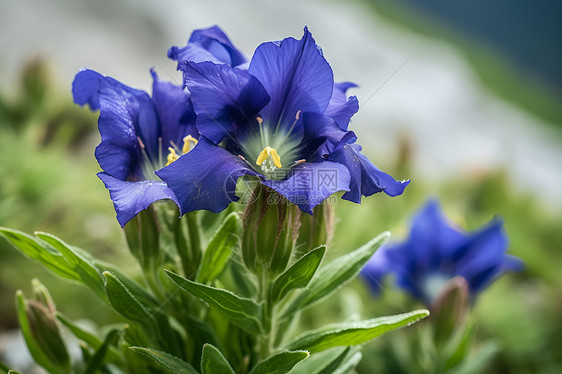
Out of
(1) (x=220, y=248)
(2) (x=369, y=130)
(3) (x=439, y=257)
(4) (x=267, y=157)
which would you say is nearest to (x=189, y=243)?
(1) (x=220, y=248)

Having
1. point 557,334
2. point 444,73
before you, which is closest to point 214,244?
point 557,334

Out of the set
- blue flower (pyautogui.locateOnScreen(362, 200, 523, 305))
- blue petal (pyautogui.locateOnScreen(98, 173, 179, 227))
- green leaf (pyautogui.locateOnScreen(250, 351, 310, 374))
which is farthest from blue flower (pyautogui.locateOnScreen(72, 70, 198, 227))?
blue flower (pyautogui.locateOnScreen(362, 200, 523, 305))

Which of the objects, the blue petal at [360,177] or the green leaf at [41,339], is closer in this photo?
the blue petal at [360,177]

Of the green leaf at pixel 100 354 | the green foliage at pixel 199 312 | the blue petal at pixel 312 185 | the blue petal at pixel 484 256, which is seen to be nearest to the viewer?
the blue petal at pixel 312 185

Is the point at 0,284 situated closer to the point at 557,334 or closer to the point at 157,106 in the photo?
the point at 157,106

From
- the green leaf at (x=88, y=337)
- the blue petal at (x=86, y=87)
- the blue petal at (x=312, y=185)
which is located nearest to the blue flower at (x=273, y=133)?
the blue petal at (x=312, y=185)

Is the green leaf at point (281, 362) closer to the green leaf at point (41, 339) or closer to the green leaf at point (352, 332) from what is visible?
the green leaf at point (352, 332)

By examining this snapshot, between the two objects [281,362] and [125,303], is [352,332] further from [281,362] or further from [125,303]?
[125,303]
